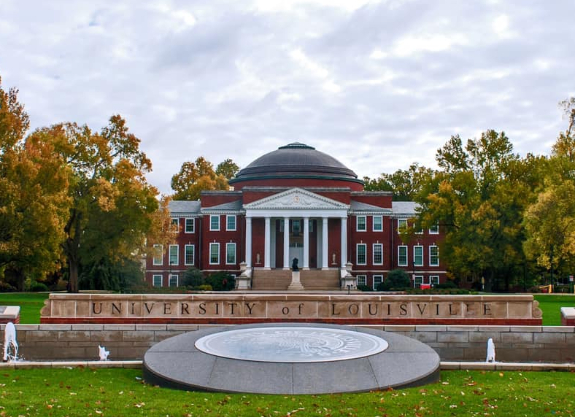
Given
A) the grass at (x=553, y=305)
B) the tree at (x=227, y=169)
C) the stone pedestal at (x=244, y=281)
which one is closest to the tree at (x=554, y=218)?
the grass at (x=553, y=305)

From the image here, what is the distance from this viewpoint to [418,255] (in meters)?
63.8

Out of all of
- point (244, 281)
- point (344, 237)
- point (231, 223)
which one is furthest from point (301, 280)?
point (231, 223)

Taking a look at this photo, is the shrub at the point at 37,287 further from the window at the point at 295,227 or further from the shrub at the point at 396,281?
the shrub at the point at 396,281

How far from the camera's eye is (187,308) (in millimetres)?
19969

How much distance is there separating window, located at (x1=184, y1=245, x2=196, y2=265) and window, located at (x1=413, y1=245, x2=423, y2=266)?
22.1 m

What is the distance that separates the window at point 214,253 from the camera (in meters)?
62.8

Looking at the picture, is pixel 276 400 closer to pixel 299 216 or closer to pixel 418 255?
pixel 299 216

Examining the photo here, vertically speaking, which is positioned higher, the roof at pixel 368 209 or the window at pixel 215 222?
the roof at pixel 368 209

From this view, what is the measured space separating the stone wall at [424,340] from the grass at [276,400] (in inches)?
217

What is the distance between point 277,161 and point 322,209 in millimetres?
12100

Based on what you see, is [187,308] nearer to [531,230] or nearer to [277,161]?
[531,230]

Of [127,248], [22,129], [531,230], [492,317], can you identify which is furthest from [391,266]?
[492,317]

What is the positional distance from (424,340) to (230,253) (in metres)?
45.2

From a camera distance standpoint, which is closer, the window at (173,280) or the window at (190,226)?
the window at (173,280)
